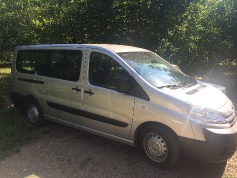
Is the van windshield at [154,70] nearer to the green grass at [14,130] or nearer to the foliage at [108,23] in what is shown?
the green grass at [14,130]

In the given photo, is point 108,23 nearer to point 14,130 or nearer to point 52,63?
point 52,63

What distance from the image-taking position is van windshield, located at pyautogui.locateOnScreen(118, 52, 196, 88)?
4.69 metres

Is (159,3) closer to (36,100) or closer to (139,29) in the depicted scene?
(139,29)

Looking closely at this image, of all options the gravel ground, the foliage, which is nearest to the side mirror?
the gravel ground

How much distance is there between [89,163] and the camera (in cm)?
473

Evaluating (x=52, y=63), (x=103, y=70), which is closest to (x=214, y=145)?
(x=103, y=70)

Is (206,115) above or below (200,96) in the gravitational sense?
below

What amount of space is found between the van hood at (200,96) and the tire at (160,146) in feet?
1.82

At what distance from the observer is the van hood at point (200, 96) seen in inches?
165

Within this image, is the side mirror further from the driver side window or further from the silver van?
the driver side window

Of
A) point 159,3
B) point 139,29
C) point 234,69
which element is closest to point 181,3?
point 159,3

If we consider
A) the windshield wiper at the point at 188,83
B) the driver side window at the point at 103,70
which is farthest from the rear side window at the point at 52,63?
the windshield wiper at the point at 188,83

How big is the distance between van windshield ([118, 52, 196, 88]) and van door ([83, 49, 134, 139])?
30cm

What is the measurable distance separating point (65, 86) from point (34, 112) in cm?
150
